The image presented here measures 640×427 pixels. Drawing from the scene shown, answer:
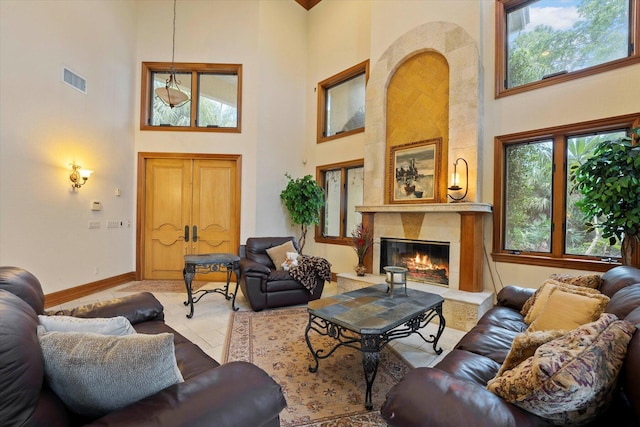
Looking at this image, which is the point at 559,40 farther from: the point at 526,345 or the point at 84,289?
the point at 84,289

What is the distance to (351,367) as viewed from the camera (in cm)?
241

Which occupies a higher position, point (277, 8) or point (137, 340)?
point (277, 8)

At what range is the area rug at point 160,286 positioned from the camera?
4.79 m

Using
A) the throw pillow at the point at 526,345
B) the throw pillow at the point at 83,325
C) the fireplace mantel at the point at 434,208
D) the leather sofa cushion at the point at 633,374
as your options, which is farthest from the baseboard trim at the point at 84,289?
the leather sofa cushion at the point at 633,374

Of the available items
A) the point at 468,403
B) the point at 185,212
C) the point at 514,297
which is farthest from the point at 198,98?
the point at 468,403

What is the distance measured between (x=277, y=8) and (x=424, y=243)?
554 centimetres

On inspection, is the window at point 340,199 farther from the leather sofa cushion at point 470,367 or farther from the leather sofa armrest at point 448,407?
the leather sofa armrest at point 448,407

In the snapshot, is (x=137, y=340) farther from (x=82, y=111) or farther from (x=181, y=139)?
(x=181, y=139)

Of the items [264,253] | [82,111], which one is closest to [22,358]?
[264,253]

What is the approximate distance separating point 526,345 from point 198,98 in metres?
6.25

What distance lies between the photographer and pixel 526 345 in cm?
118

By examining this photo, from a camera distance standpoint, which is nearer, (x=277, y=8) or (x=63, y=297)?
(x=63, y=297)

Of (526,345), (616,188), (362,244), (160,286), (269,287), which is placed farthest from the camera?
(160,286)

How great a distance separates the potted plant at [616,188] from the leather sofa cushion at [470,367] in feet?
7.18
